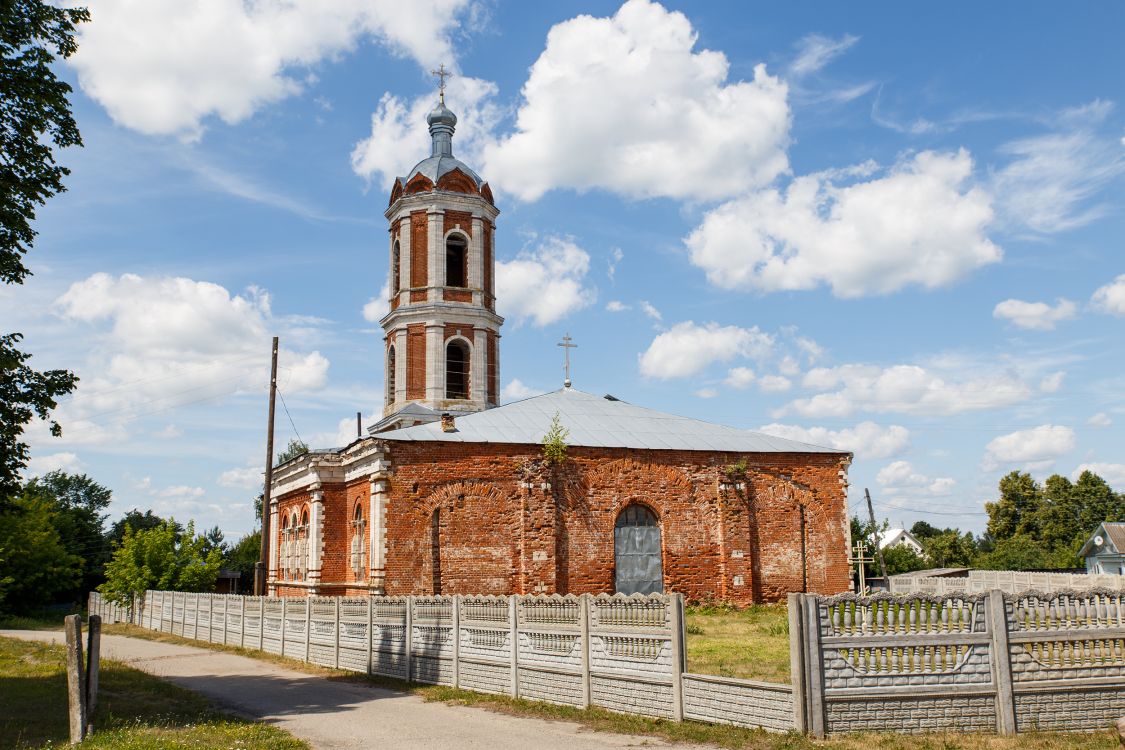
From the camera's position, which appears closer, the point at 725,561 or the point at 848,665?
the point at 848,665

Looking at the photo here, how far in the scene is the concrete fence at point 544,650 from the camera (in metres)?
9.79

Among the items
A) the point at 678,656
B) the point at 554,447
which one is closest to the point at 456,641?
the point at 678,656

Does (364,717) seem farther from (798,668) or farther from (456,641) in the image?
(798,668)

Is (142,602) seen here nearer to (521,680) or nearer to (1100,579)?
(521,680)

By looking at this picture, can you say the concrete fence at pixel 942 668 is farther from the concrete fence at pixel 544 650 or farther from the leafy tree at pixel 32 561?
the leafy tree at pixel 32 561

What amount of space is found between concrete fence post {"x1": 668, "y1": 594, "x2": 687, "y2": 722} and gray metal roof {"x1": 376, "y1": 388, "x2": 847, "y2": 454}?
45.4 ft

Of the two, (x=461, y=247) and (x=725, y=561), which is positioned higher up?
(x=461, y=247)

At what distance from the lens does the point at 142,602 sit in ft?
107

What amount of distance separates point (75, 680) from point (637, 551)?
642 inches

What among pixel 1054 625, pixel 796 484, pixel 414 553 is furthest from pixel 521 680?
pixel 796 484

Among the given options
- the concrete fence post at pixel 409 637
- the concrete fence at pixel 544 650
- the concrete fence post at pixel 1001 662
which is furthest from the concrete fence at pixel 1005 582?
the concrete fence post at pixel 1001 662

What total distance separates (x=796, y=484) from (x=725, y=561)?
3.03 meters

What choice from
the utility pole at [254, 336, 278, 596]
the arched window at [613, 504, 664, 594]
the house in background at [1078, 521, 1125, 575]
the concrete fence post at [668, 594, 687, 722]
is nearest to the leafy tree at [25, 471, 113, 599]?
the utility pole at [254, 336, 278, 596]

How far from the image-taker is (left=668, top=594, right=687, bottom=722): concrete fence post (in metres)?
9.95
